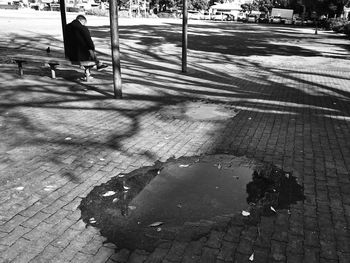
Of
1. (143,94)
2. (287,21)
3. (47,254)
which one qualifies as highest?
(287,21)

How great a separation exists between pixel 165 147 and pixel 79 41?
18.5 feet

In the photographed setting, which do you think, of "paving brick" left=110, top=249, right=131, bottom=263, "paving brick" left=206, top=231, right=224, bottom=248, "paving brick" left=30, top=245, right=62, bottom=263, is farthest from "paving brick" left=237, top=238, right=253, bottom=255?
"paving brick" left=30, top=245, right=62, bottom=263

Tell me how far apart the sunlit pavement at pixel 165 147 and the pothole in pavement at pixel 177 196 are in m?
0.14

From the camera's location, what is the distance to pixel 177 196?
4.15m

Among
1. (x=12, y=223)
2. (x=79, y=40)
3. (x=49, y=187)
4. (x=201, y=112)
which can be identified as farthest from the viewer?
(x=79, y=40)

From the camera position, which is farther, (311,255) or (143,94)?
(143,94)

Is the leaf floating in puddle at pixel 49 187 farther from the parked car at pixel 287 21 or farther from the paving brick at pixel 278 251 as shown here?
the parked car at pixel 287 21

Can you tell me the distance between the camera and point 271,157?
5.35 metres

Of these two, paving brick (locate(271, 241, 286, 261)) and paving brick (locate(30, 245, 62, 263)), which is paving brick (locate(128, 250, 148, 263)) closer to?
paving brick (locate(30, 245, 62, 263))

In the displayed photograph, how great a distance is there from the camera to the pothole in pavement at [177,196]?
353 centimetres

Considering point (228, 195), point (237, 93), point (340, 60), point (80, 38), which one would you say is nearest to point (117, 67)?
point (80, 38)

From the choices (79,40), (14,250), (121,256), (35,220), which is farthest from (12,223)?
(79,40)

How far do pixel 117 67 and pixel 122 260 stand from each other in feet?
20.2

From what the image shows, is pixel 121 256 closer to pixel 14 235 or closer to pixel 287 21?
pixel 14 235
